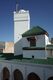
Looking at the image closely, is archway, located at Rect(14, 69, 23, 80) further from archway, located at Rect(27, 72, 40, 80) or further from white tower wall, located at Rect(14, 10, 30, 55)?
white tower wall, located at Rect(14, 10, 30, 55)

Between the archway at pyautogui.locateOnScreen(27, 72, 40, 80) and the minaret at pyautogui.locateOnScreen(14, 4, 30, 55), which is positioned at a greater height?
the minaret at pyautogui.locateOnScreen(14, 4, 30, 55)

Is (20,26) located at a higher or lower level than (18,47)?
higher

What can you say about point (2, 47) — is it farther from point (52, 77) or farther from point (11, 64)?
point (52, 77)

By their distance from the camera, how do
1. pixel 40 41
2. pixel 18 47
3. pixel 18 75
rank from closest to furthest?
pixel 40 41 → pixel 18 75 → pixel 18 47

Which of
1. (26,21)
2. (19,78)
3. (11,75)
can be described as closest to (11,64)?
(11,75)

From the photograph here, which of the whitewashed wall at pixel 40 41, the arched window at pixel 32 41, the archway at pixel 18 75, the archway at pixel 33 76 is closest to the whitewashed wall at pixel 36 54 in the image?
the whitewashed wall at pixel 40 41

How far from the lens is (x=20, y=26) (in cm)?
1817

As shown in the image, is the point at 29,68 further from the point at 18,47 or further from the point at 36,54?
the point at 18,47

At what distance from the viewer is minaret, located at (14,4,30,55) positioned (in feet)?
59.2

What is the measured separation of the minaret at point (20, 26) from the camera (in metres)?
18.0

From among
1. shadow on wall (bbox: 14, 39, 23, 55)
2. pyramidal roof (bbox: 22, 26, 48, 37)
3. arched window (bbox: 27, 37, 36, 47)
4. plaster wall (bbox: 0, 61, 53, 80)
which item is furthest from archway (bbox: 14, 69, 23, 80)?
pyramidal roof (bbox: 22, 26, 48, 37)

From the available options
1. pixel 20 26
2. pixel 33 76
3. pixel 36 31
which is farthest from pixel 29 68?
pixel 20 26

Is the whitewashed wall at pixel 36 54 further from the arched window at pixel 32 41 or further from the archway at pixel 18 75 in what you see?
the archway at pixel 18 75

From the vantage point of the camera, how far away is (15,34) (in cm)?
1834
